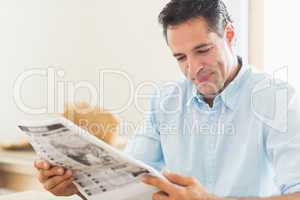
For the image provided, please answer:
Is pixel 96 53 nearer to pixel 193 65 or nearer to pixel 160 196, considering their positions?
pixel 193 65

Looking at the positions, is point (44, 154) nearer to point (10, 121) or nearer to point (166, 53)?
point (166, 53)

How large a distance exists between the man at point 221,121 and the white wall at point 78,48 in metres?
0.72

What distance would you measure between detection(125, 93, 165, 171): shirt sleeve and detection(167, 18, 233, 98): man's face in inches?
7.8

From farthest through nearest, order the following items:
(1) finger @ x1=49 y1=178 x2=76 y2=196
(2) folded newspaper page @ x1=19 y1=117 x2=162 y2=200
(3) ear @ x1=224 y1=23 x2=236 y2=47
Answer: (3) ear @ x1=224 y1=23 x2=236 y2=47
(1) finger @ x1=49 y1=178 x2=76 y2=196
(2) folded newspaper page @ x1=19 y1=117 x2=162 y2=200

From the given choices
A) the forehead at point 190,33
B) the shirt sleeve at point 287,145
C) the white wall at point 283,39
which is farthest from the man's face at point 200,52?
the white wall at point 283,39

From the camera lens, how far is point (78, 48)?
87.5 inches

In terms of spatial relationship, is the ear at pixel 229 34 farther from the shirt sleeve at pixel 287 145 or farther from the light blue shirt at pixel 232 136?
the shirt sleeve at pixel 287 145

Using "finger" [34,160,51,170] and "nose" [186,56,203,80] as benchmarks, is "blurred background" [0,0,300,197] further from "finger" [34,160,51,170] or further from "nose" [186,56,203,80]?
"finger" [34,160,51,170]

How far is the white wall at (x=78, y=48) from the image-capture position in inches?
79.6

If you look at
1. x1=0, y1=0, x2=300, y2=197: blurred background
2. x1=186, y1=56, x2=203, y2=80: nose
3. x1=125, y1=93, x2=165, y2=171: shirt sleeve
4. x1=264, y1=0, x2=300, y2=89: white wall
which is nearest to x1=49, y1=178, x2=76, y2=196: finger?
x1=125, y1=93, x2=165, y2=171: shirt sleeve

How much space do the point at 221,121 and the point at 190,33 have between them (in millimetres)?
249

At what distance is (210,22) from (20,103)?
137cm

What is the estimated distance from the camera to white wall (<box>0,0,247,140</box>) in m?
2.02

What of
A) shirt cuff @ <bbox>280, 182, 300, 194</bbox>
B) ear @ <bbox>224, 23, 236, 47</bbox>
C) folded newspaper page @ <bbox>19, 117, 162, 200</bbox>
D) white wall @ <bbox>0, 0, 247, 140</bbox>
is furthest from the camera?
white wall @ <bbox>0, 0, 247, 140</bbox>
